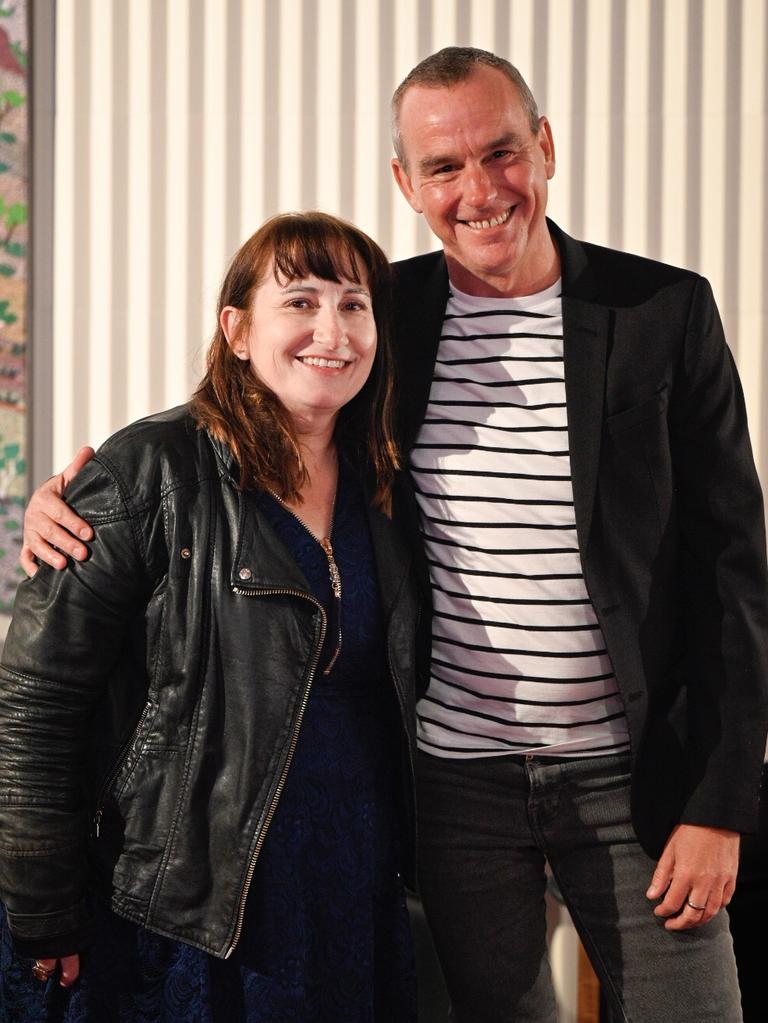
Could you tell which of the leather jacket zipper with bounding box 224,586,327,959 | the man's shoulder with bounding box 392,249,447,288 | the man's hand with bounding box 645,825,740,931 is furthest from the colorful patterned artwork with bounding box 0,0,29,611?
the man's hand with bounding box 645,825,740,931

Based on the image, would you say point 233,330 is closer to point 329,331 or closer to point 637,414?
point 329,331

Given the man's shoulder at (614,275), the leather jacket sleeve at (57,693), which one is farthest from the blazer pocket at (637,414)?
the leather jacket sleeve at (57,693)

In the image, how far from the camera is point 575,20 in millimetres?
2363

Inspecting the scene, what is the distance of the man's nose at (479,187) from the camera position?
1646 millimetres

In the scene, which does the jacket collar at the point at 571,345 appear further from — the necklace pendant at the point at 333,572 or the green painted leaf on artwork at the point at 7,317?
the green painted leaf on artwork at the point at 7,317

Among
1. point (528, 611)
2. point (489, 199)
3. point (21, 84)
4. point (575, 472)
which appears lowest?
point (528, 611)

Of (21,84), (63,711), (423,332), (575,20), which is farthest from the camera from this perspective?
(21,84)

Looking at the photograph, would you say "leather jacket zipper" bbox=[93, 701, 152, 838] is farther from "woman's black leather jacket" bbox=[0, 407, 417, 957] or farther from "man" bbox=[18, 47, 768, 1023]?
"man" bbox=[18, 47, 768, 1023]

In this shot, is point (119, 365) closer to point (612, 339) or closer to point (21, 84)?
point (21, 84)

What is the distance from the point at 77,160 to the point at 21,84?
22 centimetres

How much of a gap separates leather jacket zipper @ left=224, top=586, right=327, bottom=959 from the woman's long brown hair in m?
0.16

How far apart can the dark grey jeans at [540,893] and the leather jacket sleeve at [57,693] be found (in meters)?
0.53

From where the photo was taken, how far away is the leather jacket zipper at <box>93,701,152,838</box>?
1.51 meters

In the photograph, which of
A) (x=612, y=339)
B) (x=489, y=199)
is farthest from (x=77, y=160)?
(x=612, y=339)
